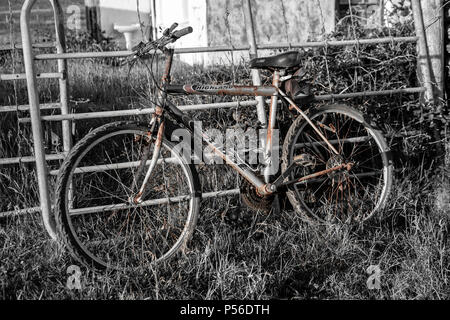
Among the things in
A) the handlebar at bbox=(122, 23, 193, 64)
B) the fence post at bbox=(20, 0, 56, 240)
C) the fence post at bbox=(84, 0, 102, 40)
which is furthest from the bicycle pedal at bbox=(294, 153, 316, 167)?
the fence post at bbox=(84, 0, 102, 40)

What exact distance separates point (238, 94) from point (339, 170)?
0.90m

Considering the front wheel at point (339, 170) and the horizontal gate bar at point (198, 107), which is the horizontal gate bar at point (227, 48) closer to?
the horizontal gate bar at point (198, 107)

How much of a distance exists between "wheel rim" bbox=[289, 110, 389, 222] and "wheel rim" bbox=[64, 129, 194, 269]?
2.51ft

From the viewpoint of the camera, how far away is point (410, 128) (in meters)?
4.11

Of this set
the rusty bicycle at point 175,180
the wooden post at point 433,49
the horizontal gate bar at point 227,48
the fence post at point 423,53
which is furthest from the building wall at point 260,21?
the rusty bicycle at point 175,180

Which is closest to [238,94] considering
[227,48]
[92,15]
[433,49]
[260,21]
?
[227,48]

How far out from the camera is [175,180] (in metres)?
3.43

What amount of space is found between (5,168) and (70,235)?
1110 mm

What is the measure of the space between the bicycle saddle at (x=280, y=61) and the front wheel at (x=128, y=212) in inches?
28.9

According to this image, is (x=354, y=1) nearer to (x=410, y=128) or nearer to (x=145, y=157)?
(x=410, y=128)

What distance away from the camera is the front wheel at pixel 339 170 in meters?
3.49

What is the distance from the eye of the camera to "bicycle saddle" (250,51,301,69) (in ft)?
10.5

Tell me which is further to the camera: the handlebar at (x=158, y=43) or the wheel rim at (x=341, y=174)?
the wheel rim at (x=341, y=174)

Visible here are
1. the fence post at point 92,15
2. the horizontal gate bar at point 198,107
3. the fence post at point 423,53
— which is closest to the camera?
the horizontal gate bar at point 198,107
